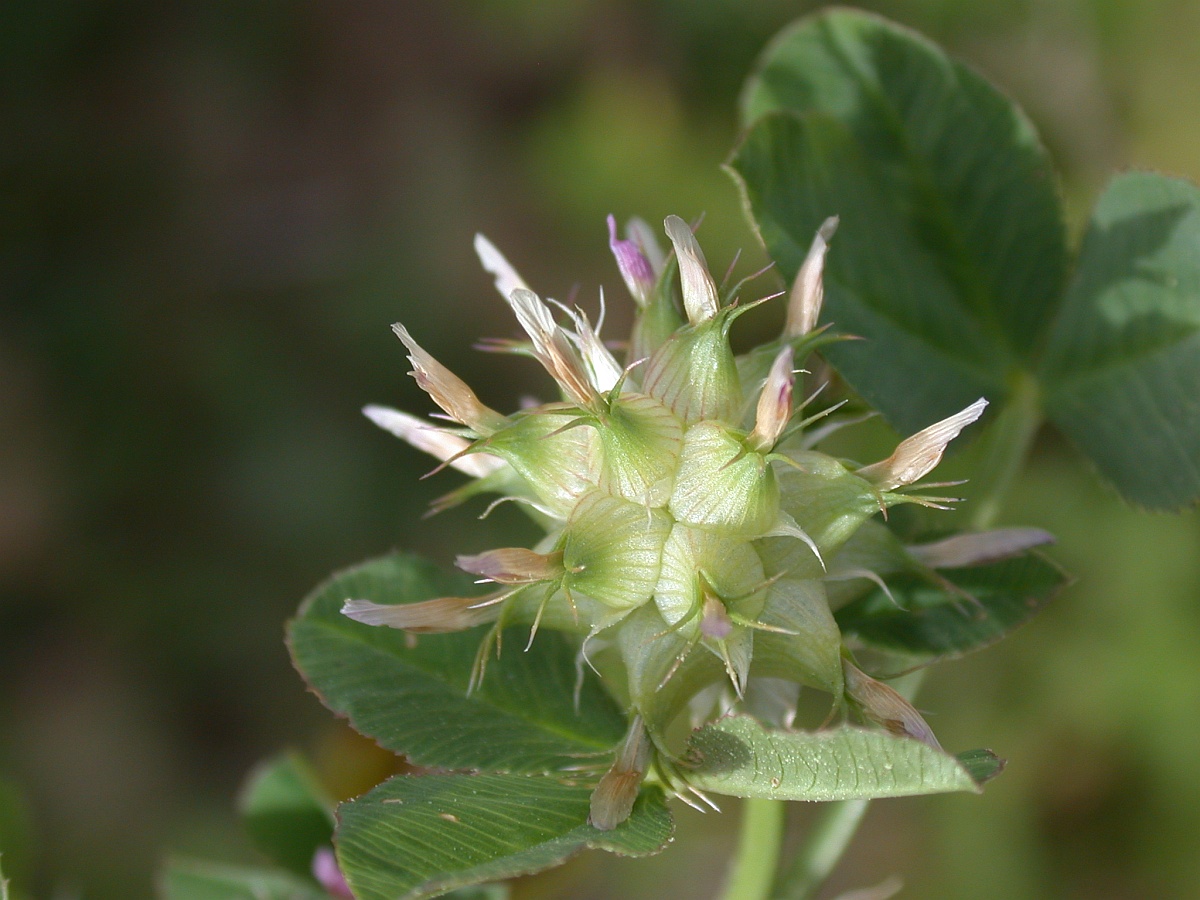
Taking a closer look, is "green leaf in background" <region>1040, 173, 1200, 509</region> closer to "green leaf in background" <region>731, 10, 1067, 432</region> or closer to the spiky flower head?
"green leaf in background" <region>731, 10, 1067, 432</region>

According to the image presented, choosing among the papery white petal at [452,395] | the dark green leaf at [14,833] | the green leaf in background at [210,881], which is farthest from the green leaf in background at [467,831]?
the dark green leaf at [14,833]

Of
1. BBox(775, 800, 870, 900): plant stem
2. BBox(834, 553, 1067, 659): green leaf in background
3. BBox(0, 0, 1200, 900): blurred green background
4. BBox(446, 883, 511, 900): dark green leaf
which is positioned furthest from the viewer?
BBox(0, 0, 1200, 900): blurred green background

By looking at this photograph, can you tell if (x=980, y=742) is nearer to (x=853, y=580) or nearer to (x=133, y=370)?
(x=853, y=580)

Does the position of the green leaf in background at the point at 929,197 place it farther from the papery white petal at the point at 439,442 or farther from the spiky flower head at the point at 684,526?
the papery white petal at the point at 439,442

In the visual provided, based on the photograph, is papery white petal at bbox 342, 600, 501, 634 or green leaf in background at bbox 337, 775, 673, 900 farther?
papery white petal at bbox 342, 600, 501, 634

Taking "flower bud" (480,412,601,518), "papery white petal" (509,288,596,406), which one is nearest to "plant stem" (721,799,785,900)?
"flower bud" (480,412,601,518)

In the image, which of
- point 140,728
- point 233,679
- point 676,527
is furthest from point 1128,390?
point 140,728
